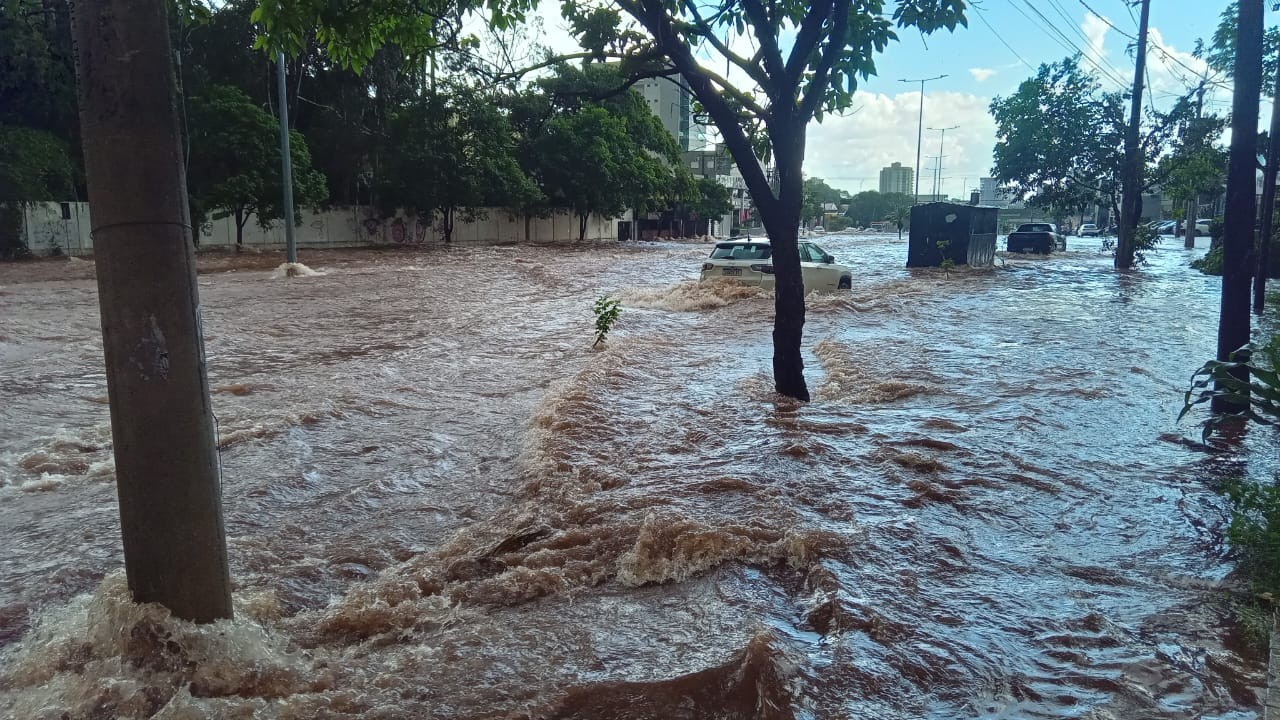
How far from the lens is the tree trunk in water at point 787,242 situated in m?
8.34

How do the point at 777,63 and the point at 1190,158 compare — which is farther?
the point at 1190,158

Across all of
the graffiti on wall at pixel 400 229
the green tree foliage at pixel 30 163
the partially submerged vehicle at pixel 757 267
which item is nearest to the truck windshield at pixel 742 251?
the partially submerged vehicle at pixel 757 267

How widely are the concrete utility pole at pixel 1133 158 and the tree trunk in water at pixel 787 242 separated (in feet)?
81.7

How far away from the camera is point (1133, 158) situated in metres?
28.7

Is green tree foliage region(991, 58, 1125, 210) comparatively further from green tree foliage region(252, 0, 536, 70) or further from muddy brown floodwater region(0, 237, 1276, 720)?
green tree foliage region(252, 0, 536, 70)

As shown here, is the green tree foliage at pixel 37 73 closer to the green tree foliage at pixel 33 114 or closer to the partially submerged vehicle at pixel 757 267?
the green tree foliage at pixel 33 114

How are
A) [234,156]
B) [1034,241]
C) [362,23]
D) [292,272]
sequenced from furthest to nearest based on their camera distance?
[1034,241], [234,156], [292,272], [362,23]

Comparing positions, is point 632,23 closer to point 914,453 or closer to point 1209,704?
point 914,453

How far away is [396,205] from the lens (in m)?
40.2

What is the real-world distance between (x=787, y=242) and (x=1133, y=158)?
25.5m

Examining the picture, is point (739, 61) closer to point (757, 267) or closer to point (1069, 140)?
point (757, 267)

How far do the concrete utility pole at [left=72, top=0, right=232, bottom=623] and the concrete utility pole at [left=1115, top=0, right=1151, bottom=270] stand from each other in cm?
3125

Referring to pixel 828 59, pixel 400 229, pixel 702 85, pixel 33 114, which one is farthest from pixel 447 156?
pixel 828 59

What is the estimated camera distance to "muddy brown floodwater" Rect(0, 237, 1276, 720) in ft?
11.6
